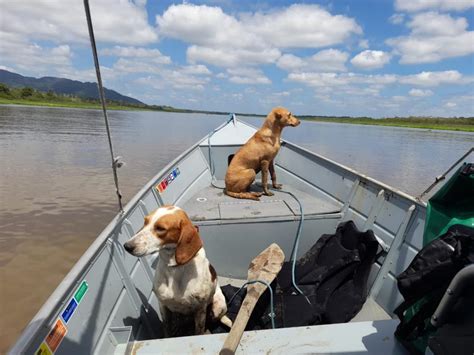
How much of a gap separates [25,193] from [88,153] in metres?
6.38

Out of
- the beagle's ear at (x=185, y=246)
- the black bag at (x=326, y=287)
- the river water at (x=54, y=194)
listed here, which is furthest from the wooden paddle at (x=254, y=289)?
the river water at (x=54, y=194)

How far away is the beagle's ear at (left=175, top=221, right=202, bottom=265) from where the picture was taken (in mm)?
2227

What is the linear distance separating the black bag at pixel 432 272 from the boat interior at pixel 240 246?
1.15 ft

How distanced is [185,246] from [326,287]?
1.73 metres

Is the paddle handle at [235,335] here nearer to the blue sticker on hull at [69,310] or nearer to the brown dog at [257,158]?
the blue sticker on hull at [69,310]

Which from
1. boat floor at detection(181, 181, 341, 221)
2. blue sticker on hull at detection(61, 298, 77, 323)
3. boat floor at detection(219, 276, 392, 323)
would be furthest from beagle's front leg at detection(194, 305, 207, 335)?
Result: boat floor at detection(181, 181, 341, 221)

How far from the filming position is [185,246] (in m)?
2.23

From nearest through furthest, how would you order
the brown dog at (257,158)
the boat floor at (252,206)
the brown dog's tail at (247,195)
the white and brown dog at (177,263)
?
the white and brown dog at (177,263) < the boat floor at (252,206) < the brown dog's tail at (247,195) < the brown dog at (257,158)

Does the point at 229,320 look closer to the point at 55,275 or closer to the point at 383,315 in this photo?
the point at 383,315

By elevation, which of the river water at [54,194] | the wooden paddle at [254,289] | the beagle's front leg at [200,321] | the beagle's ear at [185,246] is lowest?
the river water at [54,194]

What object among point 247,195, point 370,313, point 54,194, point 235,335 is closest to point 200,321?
point 235,335

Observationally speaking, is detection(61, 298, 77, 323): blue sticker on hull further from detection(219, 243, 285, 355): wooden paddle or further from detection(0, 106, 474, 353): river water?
detection(0, 106, 474, 353): river water

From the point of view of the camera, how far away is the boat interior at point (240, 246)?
1.84m

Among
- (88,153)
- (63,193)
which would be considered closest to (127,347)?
(63,193)
